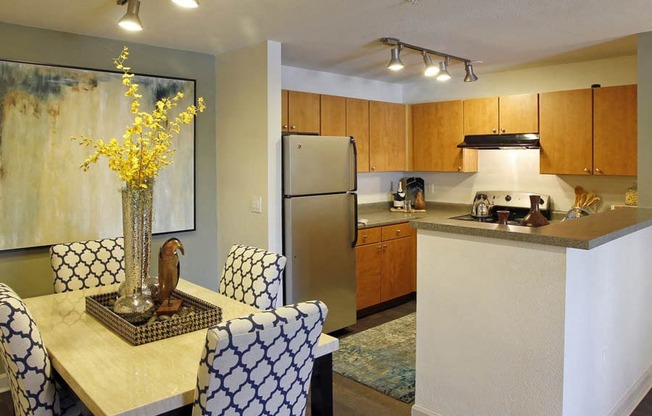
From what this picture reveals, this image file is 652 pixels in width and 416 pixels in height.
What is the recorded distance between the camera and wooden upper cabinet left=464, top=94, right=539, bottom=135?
4605 mm

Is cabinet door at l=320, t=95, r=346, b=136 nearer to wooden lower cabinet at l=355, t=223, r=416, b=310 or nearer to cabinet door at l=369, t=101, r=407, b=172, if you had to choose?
cabinet door at l=369, t=101, r=407, b=172

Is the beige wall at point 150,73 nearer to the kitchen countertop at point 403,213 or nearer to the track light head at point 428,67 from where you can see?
the kitchen countertop at point 403,213

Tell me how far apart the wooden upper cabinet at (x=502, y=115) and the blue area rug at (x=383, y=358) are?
1957 millimetres

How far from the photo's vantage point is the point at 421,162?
5492 mm

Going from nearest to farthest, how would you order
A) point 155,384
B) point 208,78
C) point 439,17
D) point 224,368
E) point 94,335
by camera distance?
1. point 224,368
2. point 155,384
3. point 94,335
4. point 439,17
5. point 208,78

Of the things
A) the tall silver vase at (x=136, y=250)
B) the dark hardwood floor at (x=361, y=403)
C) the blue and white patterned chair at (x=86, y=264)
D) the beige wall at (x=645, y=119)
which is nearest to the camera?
Result: the tall silver vase at (x=136, y=250)

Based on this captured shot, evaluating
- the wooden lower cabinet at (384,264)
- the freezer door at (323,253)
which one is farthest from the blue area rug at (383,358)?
the wooden lower cabinet at (384,264)

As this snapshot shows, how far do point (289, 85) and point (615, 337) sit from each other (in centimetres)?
323

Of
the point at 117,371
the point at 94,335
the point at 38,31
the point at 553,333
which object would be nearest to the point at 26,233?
the point at 38,31

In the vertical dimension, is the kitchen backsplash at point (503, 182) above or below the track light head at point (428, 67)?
below

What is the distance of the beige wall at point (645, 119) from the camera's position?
11.2 ft

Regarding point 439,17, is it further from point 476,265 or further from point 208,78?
point 208,78

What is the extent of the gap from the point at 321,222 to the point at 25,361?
2.49 meters

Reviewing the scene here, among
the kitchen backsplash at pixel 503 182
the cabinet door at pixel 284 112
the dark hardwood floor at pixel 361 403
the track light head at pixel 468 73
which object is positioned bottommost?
the dark hardwood floor at pixel 361 403
